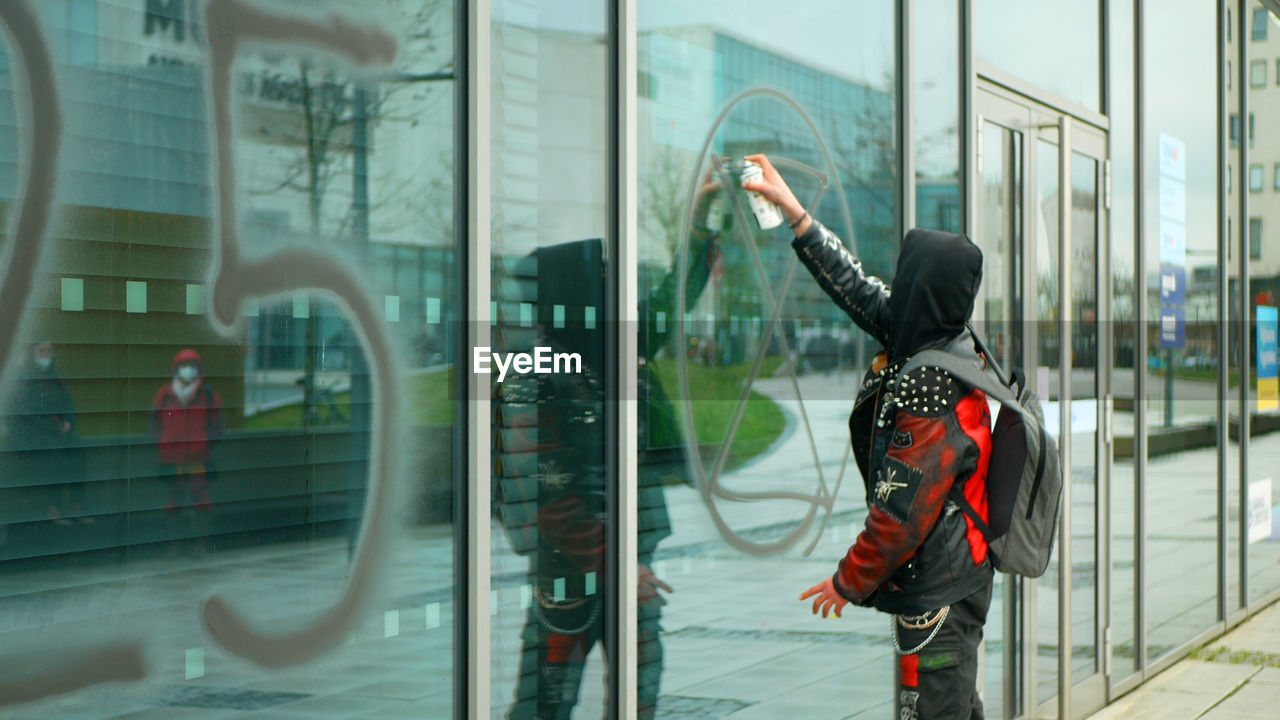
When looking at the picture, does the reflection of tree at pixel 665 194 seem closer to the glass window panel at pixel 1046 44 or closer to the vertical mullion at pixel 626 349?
the vertical mullion at pixel 626 349

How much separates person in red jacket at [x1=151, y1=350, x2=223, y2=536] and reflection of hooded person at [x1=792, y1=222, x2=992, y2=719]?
1.65m

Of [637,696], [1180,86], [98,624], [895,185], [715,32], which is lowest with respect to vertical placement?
[637,696]

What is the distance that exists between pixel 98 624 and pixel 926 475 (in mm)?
1957

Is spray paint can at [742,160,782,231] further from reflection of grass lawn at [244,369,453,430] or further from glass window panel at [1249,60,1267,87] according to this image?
glass window panel at [1249,60,1267,87]

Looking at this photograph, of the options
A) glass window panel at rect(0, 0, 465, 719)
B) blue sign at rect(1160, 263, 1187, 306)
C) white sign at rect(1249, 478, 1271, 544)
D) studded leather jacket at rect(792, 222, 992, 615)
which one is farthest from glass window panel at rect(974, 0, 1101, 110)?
white sign at rect(1249, 478, 1271, 544)

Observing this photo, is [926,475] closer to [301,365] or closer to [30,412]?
[301,365]

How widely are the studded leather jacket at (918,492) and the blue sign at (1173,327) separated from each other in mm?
4766

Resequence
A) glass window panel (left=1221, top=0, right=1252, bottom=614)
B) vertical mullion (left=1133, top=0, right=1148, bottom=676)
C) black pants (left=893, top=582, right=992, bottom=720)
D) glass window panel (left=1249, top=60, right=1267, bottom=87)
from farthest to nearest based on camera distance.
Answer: glass window panel (left=1249, top=60, right=1267, bottom=87) → glass window panel (left=1221, top=0, right=1252, bottom=614) → vertical mullion (left=1133, top=0, right=1148, bottom=676) → black pants (left=893, top=582, right=992, bottom=720)

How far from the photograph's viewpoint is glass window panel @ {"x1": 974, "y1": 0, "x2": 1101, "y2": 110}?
564cm

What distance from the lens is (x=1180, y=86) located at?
7867 millimetres


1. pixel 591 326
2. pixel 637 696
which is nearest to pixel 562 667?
pixel 637 696

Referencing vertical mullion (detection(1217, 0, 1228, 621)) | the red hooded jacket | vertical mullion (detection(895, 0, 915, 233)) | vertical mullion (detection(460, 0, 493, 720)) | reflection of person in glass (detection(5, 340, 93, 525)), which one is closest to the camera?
reflection of person in glass (detection(5, 340, 93, 525))

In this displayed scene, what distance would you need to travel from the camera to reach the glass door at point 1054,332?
5719 millimetres

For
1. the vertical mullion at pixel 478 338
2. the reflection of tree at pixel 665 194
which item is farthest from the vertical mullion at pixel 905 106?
the vertical mullion at pixel 478 338
